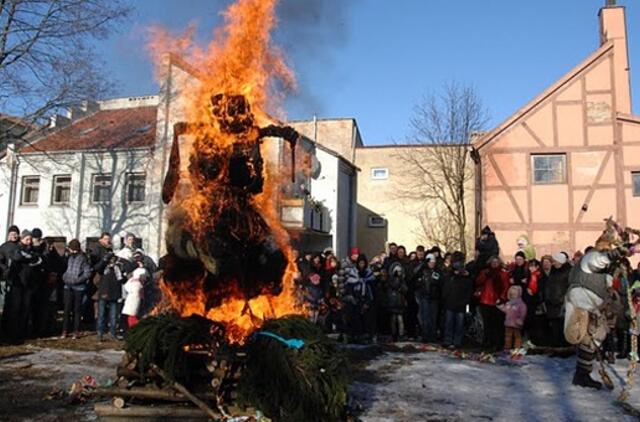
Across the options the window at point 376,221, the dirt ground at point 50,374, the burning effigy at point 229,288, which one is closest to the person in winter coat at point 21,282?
the dirt ground at point 50,374

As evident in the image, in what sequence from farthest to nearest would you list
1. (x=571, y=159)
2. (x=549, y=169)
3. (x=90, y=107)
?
(x=90, y=107)
(x=549, y=169)
(x=571, y=159)

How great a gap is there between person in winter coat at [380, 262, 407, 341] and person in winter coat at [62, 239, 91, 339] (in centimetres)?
606

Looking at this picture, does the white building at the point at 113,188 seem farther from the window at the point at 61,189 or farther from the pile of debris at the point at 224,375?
the pile of debris at the point at 224,375

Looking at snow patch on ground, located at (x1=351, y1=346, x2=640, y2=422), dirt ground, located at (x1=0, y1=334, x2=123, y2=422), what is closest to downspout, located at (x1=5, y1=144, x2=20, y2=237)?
dirt ground, located at (x1=0, y1=334, x2=123, y2=422)

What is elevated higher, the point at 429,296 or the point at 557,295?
the point at 557,295

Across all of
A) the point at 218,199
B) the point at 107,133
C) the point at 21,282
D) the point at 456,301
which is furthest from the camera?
the point at 107,133

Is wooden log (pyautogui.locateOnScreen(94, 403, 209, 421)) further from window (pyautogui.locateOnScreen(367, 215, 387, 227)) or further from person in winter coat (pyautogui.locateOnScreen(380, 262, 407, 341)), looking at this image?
window (pyautogui.locateOnScreen(367, 215, 387, 227))

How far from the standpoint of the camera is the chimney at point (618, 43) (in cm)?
2033

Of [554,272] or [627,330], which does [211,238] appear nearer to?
[554,272]

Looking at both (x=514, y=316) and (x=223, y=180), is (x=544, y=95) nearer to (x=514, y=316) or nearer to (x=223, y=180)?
(x=514, y=316)

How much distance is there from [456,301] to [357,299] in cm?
200

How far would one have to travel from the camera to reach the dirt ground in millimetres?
5980

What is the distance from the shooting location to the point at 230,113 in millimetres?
6578

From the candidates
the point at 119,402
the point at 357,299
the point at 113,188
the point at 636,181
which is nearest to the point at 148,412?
the point at 119,402
